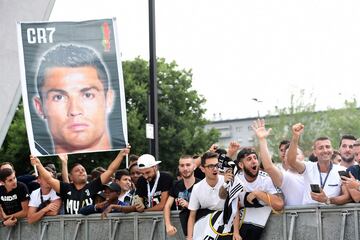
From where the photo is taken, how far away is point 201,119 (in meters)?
53.1

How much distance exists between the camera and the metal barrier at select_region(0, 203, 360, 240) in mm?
9586

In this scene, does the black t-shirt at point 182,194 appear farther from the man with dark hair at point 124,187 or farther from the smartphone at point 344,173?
the smartphone at point 344,173

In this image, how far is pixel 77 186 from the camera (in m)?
13.0

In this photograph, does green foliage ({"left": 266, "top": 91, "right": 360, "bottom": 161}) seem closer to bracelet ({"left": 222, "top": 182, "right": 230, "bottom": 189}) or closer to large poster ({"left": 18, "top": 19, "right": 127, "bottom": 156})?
large poster ({"left": 18, "top": 19, "right": 127, "bottom": 156})

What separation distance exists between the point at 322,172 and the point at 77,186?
4.42m

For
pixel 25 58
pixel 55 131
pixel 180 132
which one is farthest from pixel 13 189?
pixel 180 132

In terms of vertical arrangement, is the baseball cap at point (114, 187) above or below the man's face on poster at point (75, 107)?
below

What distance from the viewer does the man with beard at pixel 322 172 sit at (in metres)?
9.57

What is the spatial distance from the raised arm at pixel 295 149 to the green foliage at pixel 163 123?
1296 inches

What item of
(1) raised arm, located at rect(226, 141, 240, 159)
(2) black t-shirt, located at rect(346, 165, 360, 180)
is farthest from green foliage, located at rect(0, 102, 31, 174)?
(2) black t-shirt, located at rect(346, 165, 360, 180)

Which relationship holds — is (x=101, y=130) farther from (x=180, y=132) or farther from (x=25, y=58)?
(x=180, y=132)

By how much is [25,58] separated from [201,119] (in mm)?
39419

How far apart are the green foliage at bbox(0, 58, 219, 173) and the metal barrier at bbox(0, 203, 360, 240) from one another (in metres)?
28.9

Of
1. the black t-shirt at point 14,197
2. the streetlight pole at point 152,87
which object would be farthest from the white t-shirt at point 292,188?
the streetlight pole at point 152,87
